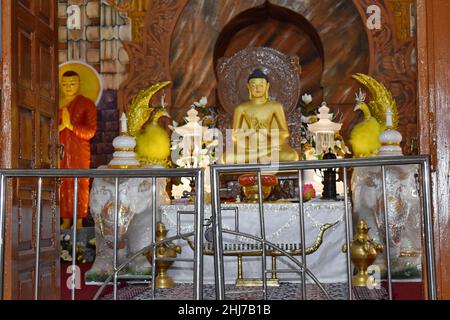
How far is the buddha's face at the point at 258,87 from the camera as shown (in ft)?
24.2

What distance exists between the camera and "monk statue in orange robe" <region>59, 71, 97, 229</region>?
8562 millimetres

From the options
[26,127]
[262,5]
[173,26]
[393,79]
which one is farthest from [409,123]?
[26,127]

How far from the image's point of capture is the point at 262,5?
884 cm

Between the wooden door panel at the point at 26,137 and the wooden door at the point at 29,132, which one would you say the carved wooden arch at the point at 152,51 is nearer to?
the wooden door at the point at 29,132

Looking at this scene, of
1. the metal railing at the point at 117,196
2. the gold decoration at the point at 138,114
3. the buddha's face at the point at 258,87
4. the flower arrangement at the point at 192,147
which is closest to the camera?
the metal railing at the point at 117,196

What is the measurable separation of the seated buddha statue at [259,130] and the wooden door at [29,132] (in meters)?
1.90

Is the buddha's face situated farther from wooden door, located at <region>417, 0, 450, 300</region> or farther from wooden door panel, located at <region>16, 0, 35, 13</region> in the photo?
wooden door, located at <region>417, 0, 450, 300</region>

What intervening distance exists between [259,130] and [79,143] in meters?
2.55

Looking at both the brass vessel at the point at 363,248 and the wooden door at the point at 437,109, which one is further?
the brass vessel at the point at 363,248

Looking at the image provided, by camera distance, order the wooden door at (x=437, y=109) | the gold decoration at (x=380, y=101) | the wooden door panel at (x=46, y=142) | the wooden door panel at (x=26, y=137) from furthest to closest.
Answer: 1. the gold decoration at (x=380, y=101)
2. the wooden door panel at (x=46, y=142)
3. the wooden door panel at (x=26, y=137)
4. the wooden door at (x=437, y=109)

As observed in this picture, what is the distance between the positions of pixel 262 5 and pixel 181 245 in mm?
3945

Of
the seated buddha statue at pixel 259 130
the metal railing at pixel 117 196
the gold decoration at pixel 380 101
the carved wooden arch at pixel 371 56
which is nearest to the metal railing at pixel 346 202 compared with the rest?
the metal railing at pixel 117 196

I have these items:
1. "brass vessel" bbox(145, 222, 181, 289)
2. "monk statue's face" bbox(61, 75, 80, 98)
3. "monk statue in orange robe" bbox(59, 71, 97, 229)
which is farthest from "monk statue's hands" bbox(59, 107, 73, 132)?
"brass vessel" bbox(145, 222, 181, 289)
